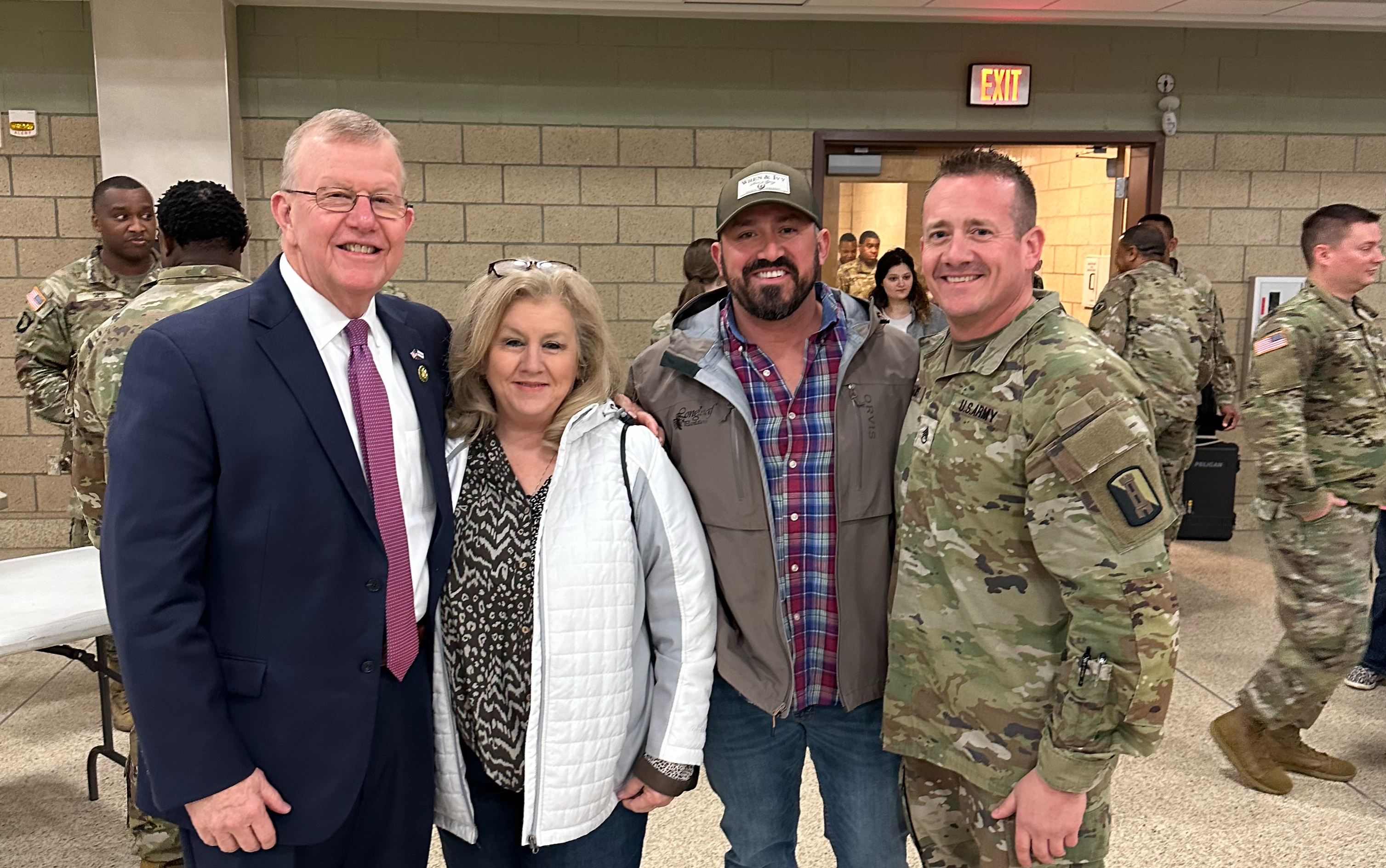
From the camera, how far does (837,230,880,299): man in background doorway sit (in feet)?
22.1

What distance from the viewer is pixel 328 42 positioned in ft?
18.1

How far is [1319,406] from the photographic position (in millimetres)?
3088

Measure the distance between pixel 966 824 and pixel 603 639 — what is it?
770 mm

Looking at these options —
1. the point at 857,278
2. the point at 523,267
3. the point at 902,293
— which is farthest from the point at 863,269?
the point at 523,267

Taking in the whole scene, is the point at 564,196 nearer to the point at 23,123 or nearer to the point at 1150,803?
the point at 23,123

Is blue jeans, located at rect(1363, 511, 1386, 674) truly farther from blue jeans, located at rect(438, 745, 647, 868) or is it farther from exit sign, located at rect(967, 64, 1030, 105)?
blue jeans, located at rect(438, 745, 647, 868)

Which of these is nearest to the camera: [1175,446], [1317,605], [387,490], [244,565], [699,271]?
[244,565]

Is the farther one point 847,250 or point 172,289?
point 847,250

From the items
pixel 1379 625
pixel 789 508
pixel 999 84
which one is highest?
pixel 999 84

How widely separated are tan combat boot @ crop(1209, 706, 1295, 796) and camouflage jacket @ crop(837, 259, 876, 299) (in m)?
3.92

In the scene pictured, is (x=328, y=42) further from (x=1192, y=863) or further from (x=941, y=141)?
(x=1192, y=863)

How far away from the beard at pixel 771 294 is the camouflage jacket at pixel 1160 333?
Result: 10.5 ft

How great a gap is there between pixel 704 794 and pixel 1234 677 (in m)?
2.31

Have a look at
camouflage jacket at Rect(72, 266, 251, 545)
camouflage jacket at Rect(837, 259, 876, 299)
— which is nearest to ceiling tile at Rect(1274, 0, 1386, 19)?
camouflage jacket at Rect(837, 259, 876, 299)
